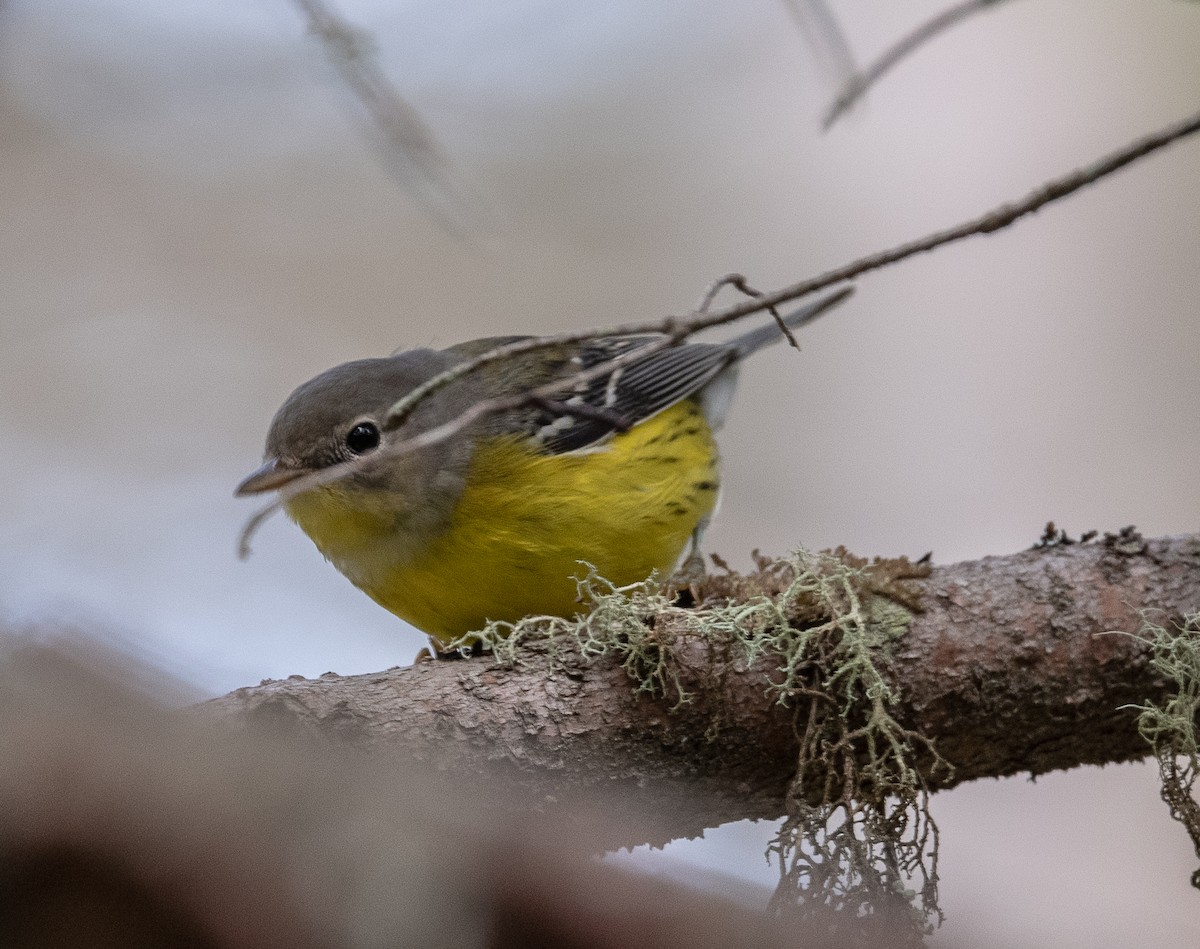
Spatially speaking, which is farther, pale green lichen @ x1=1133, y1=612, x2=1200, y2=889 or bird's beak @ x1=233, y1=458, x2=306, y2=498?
bird's beak @ x1=233, y1=458, x2=306, y2=498

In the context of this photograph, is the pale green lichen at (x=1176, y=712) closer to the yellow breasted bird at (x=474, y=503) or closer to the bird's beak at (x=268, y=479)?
the yellow breasted bird at (x=474, y=503)

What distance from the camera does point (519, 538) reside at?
12.4 ft

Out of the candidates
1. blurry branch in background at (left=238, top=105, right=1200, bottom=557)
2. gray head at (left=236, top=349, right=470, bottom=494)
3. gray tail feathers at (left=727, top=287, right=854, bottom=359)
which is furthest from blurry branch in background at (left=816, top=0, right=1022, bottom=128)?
gray tail feathers at (left=727, top=287, right=854, bottom=359)

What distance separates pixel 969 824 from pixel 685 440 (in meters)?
2.79

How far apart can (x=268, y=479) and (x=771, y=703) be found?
1.84m

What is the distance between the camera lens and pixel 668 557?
4.13 metres

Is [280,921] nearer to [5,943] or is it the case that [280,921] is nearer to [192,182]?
[5,943]

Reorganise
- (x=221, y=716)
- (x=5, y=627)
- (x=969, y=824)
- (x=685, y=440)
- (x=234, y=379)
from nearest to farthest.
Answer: (x=5, y=627), (x=221, y=716), (x=685, y=440), (x=969, y=824), (x=234, y=379)

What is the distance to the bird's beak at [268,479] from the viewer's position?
375cm

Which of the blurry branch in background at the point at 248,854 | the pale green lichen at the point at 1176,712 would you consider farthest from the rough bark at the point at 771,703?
the blurry branch in background at the point at 248,854

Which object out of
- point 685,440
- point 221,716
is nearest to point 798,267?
point 685,440

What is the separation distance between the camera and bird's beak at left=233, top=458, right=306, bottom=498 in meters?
3.75

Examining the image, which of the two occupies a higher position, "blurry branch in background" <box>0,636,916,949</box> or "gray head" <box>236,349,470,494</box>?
"gray head" <box>236,349,470,494</box>

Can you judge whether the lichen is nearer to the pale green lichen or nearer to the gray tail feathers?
the pale green lichen
